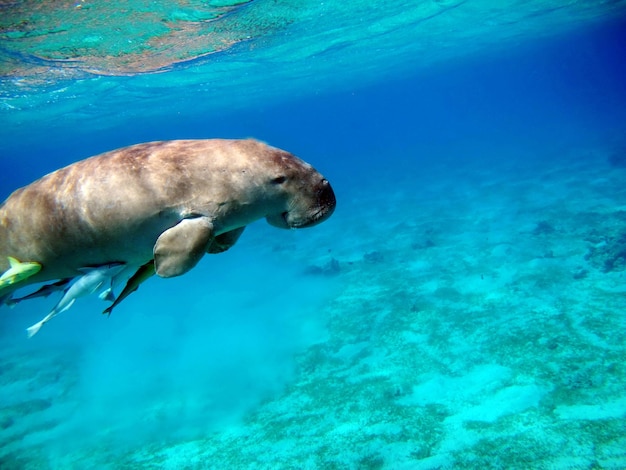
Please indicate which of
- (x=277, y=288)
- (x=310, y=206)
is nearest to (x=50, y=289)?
(x=310, y=206)

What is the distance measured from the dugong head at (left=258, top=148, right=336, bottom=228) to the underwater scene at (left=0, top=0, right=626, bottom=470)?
0.02 meters

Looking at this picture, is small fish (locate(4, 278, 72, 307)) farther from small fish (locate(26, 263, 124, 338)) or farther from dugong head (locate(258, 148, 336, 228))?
dugong head (locate(258, 148, 336, 228))

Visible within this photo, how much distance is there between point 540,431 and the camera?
19.6 ft

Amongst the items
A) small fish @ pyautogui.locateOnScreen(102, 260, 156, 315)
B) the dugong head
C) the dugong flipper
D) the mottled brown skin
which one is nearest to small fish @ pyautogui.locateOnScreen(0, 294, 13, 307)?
the mottled brown skin

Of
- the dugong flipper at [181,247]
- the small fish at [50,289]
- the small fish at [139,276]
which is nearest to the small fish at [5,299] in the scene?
the small fish at [50,289]

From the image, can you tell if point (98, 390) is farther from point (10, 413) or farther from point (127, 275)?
point (127, 275)

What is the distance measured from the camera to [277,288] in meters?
15.9

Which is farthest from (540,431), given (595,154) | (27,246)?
(595,154)

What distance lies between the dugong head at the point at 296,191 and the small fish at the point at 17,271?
1.44m

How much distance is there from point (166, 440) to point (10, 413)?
6622 mm

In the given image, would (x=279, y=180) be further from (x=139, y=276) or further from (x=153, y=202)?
(x=139, y=276)

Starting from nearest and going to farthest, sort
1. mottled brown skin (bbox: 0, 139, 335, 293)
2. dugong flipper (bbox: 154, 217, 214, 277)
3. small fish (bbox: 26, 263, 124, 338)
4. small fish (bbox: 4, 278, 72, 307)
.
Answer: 1. dugong flipper (bbox: 154, 217, 214, 277)
2. mottled brown skin (bbox: 0, 139, 335, 293)
3. small fish (bbox: 26, 263, 124, 338)
4. small fish (bbox: 4, 278, 72, 307)

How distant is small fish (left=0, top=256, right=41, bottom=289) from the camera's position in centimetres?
219

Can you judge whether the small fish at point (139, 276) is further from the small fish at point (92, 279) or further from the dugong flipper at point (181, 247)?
the dugong flipper at point (181, 247)
